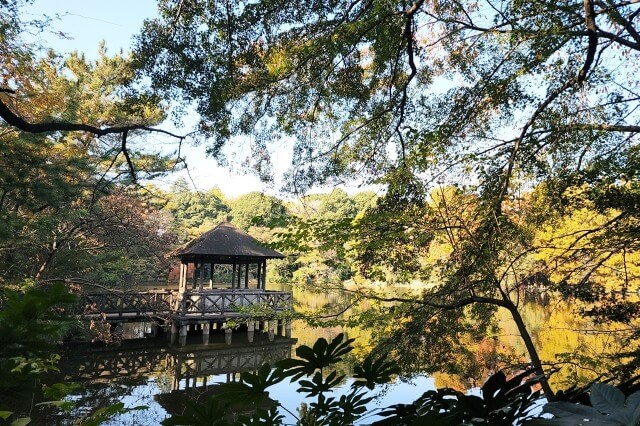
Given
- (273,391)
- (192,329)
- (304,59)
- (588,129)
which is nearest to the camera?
(588,129)

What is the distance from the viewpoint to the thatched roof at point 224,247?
12789 mm

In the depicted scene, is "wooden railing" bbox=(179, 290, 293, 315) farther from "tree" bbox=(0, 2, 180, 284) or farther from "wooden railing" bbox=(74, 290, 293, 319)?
"tree" bbox=(0, 2, 180, 284)

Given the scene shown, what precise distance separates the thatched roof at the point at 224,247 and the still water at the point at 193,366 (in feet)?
8.95

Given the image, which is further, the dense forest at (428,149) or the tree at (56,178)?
the tree at (56,178)

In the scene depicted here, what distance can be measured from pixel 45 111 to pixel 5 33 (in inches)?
185

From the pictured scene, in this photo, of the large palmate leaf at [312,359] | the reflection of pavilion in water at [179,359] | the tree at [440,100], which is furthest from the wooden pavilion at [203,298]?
the large palmate leaf at [312,359]

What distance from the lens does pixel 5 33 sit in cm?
489

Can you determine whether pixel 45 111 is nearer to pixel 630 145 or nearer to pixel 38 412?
pixel 38 412

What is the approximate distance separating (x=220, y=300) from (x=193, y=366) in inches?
109

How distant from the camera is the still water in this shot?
7.02 m

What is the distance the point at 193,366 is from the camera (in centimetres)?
1030

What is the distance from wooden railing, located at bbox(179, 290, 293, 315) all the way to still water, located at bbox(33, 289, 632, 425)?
1.05 m

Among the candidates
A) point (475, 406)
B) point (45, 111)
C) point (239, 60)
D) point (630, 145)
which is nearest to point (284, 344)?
point (45, 111)

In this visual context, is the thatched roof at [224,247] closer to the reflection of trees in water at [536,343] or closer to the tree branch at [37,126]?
the reflection of trees in water at [536,343]
